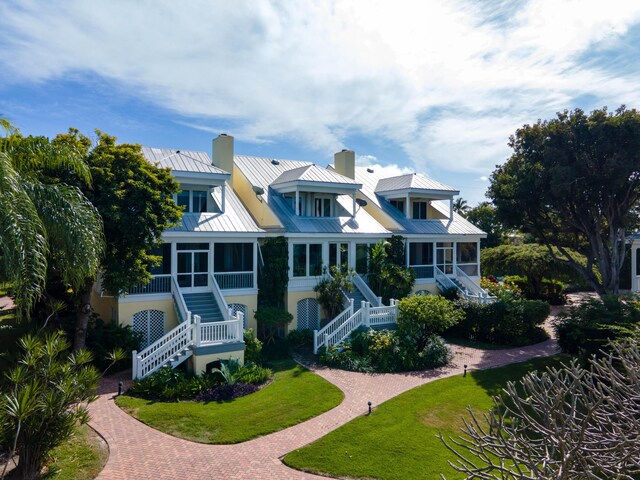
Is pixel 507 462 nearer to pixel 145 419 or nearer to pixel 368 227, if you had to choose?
pixel 145 419

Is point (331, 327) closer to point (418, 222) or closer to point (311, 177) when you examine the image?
point (311, 177)

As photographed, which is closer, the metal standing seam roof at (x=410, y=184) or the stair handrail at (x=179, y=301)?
the stair handrail at (x=179, y=301)

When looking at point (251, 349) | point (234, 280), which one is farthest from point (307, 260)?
point (251, 349)

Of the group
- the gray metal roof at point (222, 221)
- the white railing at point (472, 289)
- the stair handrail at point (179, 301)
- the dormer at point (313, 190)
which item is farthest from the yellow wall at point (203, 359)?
the white railing at point (472, 289)

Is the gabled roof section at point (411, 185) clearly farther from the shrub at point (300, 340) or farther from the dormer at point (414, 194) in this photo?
the shrub at point (300, 340)

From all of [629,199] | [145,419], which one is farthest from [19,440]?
[629,199]

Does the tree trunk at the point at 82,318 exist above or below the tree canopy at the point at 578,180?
below
